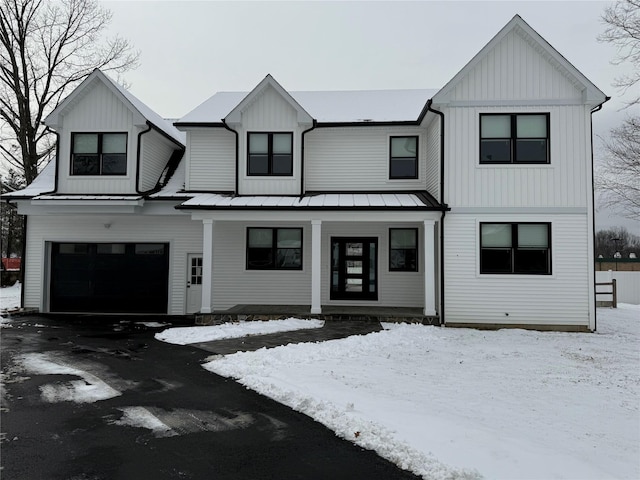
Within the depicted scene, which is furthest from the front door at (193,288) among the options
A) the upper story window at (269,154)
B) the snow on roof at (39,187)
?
the snow on roof at (39,187)

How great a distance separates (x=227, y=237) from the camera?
47.8ft

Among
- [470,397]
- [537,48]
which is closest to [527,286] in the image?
[537,48]

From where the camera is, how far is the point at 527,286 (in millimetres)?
12133

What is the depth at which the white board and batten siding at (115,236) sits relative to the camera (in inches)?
572

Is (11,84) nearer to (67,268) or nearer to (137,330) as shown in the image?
(67,268)

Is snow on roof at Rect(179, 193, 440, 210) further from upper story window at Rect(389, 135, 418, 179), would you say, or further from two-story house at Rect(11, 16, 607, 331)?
upper story window at Rect(389, 135, 418, 179)

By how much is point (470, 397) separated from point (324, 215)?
7388 mm

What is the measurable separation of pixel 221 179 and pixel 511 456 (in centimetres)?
1230

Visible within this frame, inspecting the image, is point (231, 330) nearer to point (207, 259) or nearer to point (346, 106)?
point (207, 259)

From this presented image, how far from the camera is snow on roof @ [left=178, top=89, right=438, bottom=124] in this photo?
14.5m

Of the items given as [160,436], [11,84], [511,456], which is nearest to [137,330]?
[160,436]

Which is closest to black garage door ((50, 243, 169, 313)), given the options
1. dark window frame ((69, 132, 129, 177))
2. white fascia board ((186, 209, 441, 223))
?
dark window frame ((69, 132, 129, 177))

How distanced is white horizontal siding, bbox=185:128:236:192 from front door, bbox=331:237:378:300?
4.04 metres

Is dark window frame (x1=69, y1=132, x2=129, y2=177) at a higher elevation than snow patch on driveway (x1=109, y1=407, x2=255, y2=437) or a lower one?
higher
